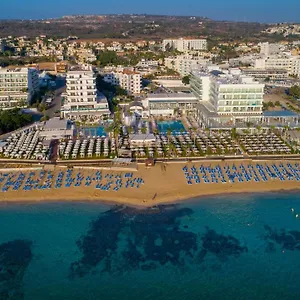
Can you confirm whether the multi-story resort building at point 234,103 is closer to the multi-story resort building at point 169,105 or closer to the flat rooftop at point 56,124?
the multi-story resort building at point 169,105

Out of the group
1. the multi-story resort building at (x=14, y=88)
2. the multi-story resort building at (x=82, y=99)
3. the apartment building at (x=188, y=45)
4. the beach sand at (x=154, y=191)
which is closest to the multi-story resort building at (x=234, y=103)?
the beach sand at (x=154, y=191)

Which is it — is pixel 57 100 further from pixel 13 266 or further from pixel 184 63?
pixel 13 266

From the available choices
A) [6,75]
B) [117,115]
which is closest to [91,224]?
[117,115]

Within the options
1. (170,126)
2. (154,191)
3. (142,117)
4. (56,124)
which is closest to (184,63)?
(142,117)

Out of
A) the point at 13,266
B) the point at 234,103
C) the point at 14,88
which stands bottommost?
the point at 13,266

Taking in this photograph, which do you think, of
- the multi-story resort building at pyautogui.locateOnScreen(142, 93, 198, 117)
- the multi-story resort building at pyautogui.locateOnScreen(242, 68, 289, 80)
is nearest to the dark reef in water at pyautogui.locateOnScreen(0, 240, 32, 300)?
the multi-story resort building at pyautogui.locateOnScreen(142, 93, 198, 117)

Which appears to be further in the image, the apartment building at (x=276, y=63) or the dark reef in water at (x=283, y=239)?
the apartment building at (x=276, y=63)

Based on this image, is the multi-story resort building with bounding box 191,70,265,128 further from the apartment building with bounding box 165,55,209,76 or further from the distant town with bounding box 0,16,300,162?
the apartment building with bounding box 165,55,209,76
